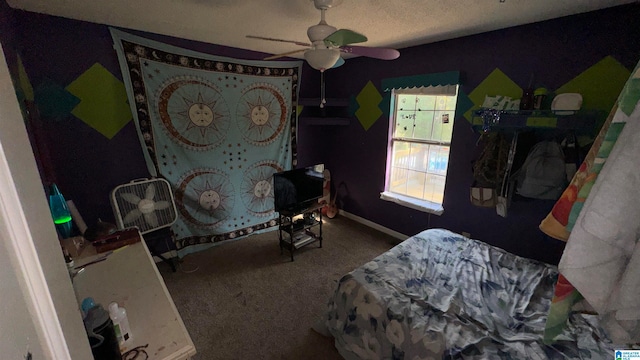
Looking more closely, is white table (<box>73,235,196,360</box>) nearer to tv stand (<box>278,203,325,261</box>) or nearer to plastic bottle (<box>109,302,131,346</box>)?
plastic bottle (<box>109,302,131,346</box>)

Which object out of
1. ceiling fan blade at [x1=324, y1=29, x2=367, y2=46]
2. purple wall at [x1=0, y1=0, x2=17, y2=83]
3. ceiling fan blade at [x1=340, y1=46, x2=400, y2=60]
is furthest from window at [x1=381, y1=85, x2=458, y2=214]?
purple wall at [x1=0, y1=0, x2=17, y2=83]

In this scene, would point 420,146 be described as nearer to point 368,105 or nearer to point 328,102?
point 368,105

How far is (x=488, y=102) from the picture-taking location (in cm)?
229

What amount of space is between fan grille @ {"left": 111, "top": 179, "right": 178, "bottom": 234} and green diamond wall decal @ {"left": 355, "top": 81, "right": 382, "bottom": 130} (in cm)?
252

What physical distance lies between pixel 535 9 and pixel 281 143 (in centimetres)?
273

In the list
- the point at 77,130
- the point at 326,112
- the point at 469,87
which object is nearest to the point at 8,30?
the point at 77,130

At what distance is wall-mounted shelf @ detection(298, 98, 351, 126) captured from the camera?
3.38m

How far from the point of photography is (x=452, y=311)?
138 centimetres

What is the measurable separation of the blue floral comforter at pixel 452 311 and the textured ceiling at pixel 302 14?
Answer: 184 cm

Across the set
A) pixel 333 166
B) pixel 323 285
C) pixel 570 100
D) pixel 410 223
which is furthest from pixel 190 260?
pixel 570 100

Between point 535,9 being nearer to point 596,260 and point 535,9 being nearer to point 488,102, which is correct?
point 488,102

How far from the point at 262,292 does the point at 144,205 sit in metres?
1.41

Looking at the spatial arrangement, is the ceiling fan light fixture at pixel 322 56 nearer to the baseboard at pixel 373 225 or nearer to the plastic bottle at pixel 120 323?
the plastic bottle at pixel 120 323

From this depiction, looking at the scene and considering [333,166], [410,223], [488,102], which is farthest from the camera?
[333,166]
